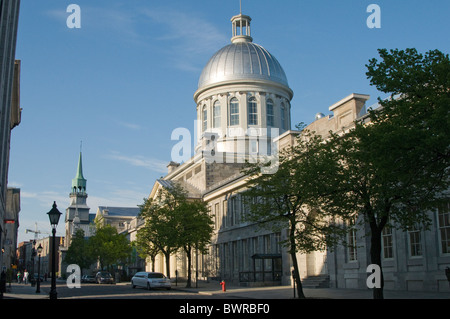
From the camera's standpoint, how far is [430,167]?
18.3 metres

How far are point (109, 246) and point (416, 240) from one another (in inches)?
2343

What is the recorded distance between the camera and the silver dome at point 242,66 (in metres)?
79.2

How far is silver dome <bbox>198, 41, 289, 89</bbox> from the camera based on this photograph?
79188 mm

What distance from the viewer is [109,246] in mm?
82688

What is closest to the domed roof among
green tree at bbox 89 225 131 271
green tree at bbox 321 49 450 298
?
green tree at bbox 89 225 131 271

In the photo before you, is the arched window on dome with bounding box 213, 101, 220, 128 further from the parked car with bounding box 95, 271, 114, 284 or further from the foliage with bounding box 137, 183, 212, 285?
the parked car with bounding box 95, 271, 114, 284

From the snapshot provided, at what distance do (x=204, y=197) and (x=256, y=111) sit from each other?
60.6ft

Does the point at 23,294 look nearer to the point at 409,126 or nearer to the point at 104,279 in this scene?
the point at 104,279

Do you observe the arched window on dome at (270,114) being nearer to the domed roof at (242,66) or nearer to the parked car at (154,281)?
the domed roof at (242,66)

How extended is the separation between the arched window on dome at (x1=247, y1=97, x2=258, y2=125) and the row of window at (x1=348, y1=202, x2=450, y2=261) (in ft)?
142

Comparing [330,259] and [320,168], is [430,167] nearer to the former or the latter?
[320,168]

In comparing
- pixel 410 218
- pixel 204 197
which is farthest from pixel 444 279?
pixel 204 197

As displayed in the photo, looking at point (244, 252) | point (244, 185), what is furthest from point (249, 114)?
point (244, 185)

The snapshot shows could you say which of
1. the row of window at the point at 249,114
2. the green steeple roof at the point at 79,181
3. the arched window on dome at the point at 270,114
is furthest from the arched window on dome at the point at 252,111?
the green steeple roof at the point at 79,181
